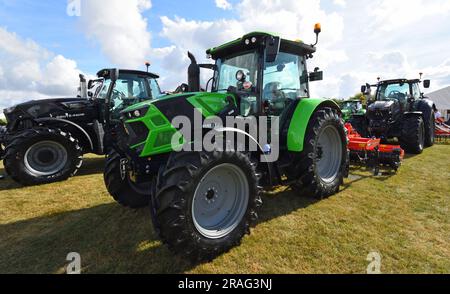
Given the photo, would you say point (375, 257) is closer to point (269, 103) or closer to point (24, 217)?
point (269, 103)

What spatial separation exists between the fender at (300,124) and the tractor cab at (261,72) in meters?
0.23

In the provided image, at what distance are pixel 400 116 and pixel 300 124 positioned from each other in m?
6.71

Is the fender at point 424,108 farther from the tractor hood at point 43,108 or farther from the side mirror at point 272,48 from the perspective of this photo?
the tractor hood at point 43,108

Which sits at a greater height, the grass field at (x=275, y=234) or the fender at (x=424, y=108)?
the fender at (x=424, y=108)

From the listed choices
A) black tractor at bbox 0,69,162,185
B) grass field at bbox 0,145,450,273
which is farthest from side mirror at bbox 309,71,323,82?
black tractor at bbox 0,69,162,185

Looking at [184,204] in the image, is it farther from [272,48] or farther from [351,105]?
[351,105]

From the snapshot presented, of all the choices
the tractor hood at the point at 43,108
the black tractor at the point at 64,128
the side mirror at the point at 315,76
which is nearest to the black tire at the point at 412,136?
the side mirror at the point at 315,76

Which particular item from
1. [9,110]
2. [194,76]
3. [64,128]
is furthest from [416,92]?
[9,110]

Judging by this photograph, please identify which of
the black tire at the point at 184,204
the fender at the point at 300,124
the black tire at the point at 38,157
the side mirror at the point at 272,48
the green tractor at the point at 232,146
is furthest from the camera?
the black tire at the point at 38,157

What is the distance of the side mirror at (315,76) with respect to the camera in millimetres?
4934

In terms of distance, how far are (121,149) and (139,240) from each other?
3.65ft
